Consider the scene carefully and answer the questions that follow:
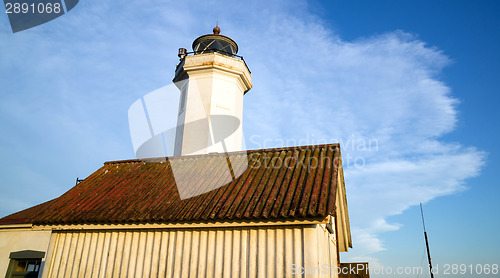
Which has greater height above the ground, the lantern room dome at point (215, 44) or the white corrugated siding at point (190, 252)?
the lantern room dome at point (215, 44)

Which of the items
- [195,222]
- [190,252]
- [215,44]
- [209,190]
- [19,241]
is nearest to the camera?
[195,222]

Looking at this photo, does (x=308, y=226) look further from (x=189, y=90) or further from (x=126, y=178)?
(x=189, y=90)

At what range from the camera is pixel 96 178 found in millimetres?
11930

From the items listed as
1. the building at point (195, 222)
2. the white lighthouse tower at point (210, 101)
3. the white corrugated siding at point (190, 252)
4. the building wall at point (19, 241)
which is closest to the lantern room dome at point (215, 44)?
the white lighthouse tower at point (210, 101)

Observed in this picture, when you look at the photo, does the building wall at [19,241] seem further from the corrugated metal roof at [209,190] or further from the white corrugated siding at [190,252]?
the white corrugated siding at [190,252]

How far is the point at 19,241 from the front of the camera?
10.3m

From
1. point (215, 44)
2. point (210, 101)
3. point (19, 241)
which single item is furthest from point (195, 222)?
point (215, 44)

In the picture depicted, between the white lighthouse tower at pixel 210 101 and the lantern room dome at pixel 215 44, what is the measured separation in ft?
0.22

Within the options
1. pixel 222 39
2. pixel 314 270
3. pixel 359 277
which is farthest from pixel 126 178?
pixel 222 39

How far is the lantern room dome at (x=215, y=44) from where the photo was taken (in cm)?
2058

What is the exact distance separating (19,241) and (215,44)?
48.5 feet

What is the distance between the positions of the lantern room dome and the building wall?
44.7 ft

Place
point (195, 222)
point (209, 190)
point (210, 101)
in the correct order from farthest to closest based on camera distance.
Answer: point (210, 101) → point (209, 190) → point (195, 222)

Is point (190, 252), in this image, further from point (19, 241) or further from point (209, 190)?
point (19, 241)
